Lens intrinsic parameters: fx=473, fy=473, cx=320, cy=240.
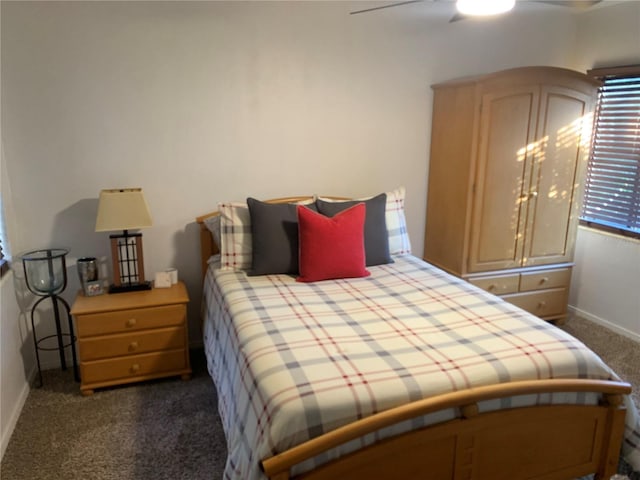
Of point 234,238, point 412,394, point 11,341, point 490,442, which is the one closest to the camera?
point 412,394

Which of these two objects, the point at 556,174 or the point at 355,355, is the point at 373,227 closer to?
the point at 355,355

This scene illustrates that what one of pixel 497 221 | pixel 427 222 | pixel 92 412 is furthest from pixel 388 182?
pixel 92 412

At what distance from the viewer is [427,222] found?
3.65 meters

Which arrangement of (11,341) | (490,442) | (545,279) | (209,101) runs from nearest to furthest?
(490,442)
(11,341)
(209,101)
(545,279)

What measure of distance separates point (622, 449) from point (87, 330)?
2588mm

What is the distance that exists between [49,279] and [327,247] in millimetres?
1578

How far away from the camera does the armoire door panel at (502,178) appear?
3.13 metres

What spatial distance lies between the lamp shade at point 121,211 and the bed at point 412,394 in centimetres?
82

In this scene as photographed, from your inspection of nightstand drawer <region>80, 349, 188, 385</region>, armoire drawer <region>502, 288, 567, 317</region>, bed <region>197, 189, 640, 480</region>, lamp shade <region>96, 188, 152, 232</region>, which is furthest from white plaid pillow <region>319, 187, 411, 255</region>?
nightstand drawer <region>80, 349, 188, 385</region>

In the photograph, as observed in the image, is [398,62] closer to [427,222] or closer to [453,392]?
[427,222]

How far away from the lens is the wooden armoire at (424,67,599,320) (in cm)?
314

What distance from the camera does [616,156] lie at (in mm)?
3457

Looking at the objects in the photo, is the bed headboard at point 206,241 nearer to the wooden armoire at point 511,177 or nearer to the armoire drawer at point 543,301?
the wooden armoire at point 511,177

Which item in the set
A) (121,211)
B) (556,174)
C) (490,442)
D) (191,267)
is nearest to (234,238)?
(191,267)
